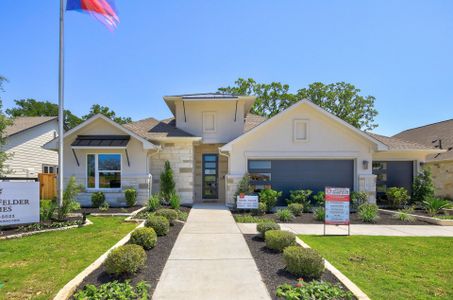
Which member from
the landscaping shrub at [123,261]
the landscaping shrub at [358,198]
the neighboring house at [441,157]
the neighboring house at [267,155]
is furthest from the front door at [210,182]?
the neighboring house at [441,157]

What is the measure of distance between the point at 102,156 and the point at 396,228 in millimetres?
12761

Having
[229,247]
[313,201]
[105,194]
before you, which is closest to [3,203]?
[105,194]

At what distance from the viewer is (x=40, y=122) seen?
22.4m

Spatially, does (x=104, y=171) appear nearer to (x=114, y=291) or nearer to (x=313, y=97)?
(x=114, y=291)

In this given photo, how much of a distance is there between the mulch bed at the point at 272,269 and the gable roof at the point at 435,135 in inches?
683

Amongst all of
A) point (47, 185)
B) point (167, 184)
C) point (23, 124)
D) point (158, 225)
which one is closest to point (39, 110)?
point (23, 124)

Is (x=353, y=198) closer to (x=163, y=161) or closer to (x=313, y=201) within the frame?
(x=313, y=201)

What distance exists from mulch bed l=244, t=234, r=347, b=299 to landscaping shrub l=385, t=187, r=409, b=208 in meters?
10.2

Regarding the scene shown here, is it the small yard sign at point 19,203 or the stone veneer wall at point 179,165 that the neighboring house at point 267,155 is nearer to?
the stone veneer wall at point 179,165

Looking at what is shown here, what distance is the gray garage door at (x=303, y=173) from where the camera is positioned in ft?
48.5

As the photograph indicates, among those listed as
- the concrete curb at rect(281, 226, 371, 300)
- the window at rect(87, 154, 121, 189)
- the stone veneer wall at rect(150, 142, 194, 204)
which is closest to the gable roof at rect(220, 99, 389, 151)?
the stone veneer wall at rect(150, 142, 194, 204)

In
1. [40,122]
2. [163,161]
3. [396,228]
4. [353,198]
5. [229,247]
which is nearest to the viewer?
[229,247]

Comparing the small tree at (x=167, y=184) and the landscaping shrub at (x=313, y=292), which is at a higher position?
the small tree at (x=167, y=184)

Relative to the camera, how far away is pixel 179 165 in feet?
51.5
